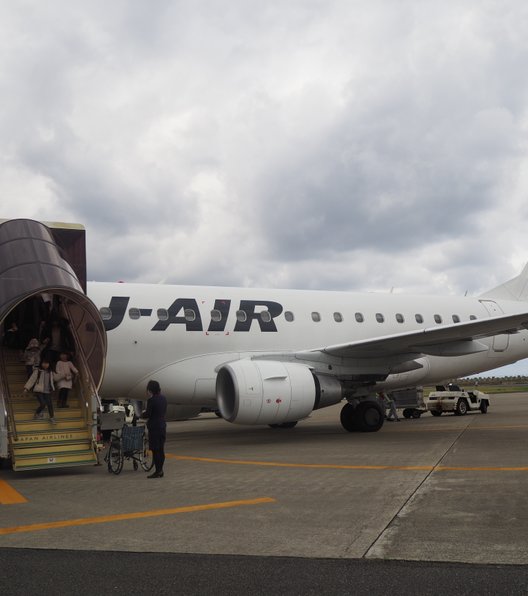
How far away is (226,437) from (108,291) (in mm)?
5292

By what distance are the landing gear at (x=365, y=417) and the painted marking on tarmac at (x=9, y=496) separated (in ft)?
31.5

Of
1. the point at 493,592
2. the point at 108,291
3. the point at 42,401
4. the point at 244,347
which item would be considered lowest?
the point at 493,592

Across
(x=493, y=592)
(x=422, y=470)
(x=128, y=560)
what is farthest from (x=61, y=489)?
(x=493, y=592)

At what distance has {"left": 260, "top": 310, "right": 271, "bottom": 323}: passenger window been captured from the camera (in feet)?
52.8

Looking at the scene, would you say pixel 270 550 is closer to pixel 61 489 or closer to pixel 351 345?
pixel 61 489

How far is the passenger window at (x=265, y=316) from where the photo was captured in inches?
634

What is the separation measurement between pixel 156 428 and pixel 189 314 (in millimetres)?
5823

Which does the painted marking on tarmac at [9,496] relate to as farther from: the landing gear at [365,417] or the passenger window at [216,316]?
the landing gear at [365,417]

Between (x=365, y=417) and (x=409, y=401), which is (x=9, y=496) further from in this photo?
(x=409, y=401)

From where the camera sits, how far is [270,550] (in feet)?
16.9

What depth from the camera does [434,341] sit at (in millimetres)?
14914

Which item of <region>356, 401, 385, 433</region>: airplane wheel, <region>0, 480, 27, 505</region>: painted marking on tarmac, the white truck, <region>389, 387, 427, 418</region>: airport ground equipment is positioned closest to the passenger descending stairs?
<region>0, 480, 27, 505</region>: painted marking on tarmac

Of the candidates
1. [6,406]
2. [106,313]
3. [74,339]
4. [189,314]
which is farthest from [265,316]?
[6,406]

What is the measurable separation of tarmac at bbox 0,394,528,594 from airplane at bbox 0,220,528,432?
73.5 inches
